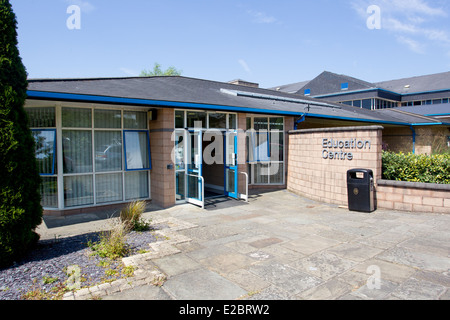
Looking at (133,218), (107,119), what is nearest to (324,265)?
(133,218)

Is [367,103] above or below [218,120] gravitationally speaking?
above

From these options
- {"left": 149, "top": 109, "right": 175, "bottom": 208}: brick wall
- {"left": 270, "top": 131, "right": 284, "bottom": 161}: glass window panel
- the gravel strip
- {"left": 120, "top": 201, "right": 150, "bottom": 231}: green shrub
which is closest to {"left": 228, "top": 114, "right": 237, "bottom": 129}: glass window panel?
{"left": 149, "top": 109, "right": 175, "bottom": 208}: brick wall

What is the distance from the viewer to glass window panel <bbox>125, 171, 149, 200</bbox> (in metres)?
9.32

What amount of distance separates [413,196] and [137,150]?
7.80 metres

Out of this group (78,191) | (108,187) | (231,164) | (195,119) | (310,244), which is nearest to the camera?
(310,244)

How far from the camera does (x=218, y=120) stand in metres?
10.1

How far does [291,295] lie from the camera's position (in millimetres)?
3861

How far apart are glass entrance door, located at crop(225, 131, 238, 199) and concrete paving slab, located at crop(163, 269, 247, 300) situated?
559 centimetres

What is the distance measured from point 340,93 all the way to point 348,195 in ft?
118

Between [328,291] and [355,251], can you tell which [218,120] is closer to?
[355,251]

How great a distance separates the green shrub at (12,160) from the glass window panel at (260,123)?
27.3ft

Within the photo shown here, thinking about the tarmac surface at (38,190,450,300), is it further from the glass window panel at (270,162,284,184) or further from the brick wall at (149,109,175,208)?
the glass window panel at (270,162,284,184)

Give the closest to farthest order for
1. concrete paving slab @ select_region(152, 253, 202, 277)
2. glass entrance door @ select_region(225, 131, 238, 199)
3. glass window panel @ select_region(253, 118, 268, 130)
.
Result: concrete paving slab @ select_region(152, 253, 202, 277) < glass entrance door @ select_region(225, 131, 238, 199) < glass window panel @ select_region(253, 118, 268, 130)
